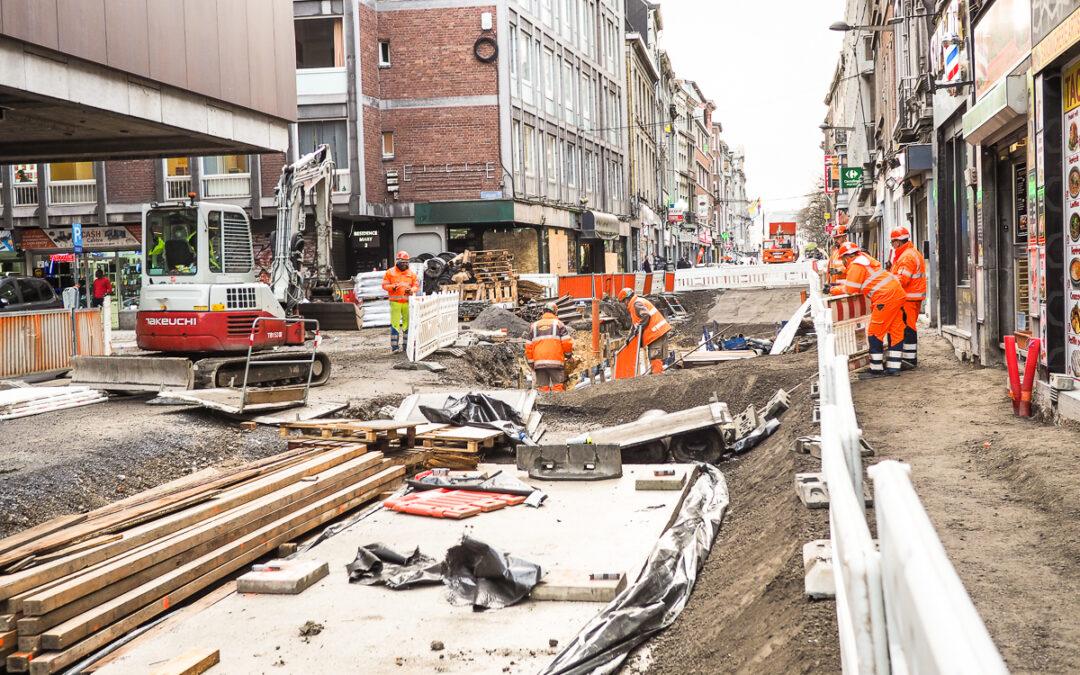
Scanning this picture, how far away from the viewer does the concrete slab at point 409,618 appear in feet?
19.5

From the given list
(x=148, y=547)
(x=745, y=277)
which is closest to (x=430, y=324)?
(x=148, y=547)

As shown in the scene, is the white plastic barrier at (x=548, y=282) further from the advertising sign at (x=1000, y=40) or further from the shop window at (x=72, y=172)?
the advertising sign at (x=1000, y=40)

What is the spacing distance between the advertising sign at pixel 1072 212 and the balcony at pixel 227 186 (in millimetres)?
30699

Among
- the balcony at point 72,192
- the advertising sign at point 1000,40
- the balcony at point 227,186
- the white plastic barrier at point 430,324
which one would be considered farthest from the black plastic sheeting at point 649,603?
the balcony at point 72,192

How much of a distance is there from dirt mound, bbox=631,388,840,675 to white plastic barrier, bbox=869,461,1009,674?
232 centimetres

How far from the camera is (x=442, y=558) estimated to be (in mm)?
7957

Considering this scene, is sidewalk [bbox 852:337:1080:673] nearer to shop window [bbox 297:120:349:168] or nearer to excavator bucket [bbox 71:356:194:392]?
excavator bucket [bbox 71:356:194:392]

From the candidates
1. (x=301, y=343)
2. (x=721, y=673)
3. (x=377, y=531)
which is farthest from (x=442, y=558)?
(x=301, y=343)

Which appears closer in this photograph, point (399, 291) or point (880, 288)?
point (880, 288)

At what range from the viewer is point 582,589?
6.77 m

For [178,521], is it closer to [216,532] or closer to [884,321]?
[216,532]

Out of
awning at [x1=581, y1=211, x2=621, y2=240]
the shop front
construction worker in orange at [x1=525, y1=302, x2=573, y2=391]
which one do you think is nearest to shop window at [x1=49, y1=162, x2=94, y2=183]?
the shop front

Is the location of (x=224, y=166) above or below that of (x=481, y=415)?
above

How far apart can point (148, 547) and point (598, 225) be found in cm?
4395
